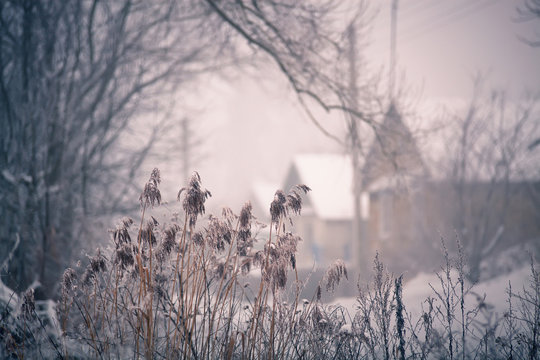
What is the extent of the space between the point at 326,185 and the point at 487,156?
38.3 ft

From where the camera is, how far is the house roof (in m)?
6.28

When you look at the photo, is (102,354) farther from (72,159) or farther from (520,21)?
(520,21)

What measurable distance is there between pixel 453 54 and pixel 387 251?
771 centimetres

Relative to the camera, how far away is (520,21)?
9.52 meters

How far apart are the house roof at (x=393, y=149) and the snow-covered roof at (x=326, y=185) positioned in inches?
613

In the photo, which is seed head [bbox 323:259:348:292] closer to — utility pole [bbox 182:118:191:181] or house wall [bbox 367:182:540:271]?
A: utility pole [bbox 182:118:191:181]

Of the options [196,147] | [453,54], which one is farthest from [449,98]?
[196,147]

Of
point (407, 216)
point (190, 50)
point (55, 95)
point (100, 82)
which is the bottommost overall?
point (407, 216)

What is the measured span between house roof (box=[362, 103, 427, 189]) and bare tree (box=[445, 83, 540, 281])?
22.2 feet

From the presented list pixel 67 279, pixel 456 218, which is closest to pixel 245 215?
pixel 67 279

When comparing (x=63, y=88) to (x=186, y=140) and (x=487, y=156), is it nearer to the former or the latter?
(x=186, y=140)

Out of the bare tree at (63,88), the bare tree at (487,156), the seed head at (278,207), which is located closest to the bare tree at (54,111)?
the bare tree at (63,88)

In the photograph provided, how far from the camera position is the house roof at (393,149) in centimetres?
628

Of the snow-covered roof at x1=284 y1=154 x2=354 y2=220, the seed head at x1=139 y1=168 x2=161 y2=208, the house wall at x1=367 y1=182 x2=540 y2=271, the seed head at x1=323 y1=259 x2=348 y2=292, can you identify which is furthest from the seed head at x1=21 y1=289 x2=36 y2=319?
the snow-covered roof at x1=284 y1=154 x2=354 y2=220
